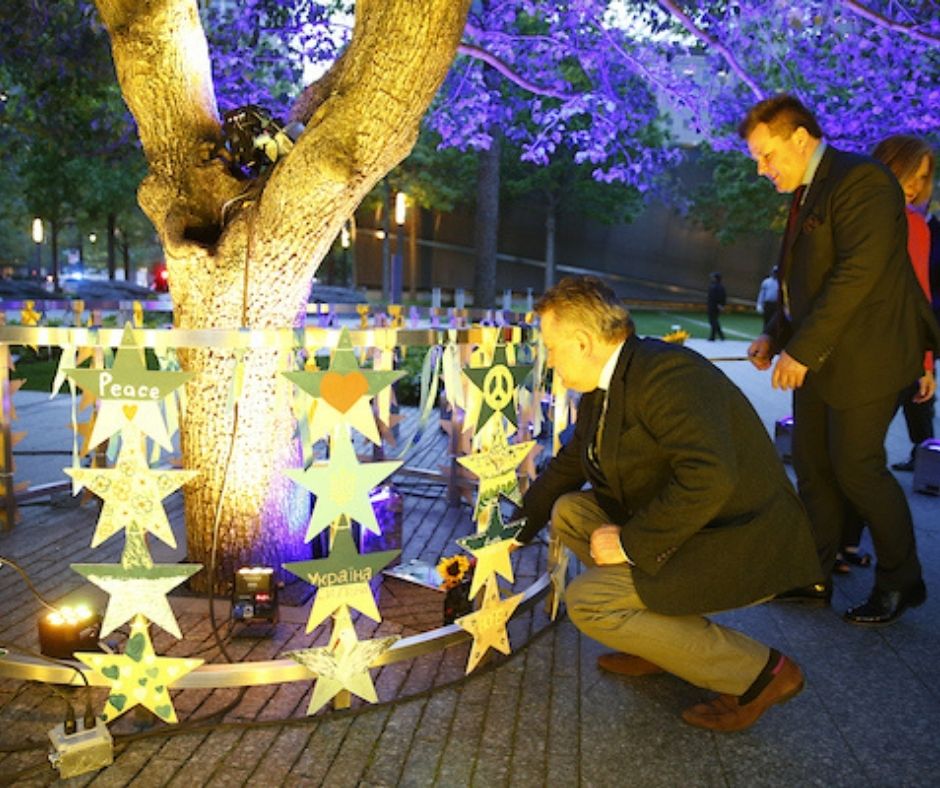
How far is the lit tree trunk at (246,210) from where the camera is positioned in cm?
357

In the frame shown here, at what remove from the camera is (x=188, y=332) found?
281 cm

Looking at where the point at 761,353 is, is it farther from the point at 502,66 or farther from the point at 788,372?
the point at 502,66

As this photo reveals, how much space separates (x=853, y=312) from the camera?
11.5ft

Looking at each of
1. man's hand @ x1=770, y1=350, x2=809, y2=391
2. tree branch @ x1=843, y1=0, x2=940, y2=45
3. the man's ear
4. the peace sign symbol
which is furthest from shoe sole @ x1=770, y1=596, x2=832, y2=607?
tree branch @ x1=843, y1=0, x2=940, y2=45

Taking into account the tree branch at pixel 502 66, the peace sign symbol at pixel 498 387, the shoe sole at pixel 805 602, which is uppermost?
the tree branch at pixel 502 66

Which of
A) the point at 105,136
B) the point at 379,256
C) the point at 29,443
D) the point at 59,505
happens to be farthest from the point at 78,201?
the point at 59,505

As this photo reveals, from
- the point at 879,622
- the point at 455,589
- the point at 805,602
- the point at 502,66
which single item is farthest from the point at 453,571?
the point at 502,66

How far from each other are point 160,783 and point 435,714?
2.97ft

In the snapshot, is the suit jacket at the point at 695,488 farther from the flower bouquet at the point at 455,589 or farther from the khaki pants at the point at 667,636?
the flower bouquet at the point at 455,589

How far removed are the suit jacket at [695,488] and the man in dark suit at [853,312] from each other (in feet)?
2.75

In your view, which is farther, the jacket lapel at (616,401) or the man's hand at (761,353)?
the man's hand at (761,353)

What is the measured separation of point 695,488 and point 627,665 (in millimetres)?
1066

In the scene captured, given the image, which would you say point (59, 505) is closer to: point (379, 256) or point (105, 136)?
point (105, 136)

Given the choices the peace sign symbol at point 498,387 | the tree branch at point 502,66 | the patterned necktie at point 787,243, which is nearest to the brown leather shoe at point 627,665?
the peace sign symbol at point 498,387
